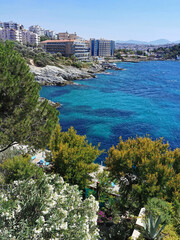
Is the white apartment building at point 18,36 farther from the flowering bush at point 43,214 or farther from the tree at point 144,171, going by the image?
the flowering bush at point 43,214

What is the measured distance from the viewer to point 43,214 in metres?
5.63

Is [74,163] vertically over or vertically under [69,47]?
under

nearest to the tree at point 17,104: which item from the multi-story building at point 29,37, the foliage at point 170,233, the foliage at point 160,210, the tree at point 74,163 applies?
the tree at point 74,163

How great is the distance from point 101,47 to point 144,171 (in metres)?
155

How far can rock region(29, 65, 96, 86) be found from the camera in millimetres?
61500

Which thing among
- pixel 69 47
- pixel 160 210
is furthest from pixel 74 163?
pixel 69 47

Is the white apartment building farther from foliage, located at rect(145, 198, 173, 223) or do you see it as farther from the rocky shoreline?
foliage, located at rect(145, 198, 173, 223)

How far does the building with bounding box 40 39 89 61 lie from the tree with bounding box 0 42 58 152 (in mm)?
94505

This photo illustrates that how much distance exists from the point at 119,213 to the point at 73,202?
6.78 metres

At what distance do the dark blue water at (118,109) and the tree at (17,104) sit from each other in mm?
15054

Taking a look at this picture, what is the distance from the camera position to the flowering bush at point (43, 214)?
533 centimetres

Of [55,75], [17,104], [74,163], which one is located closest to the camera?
[17,104]

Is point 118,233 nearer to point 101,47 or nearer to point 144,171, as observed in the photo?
point 144,171

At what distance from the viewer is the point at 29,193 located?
6324mm
